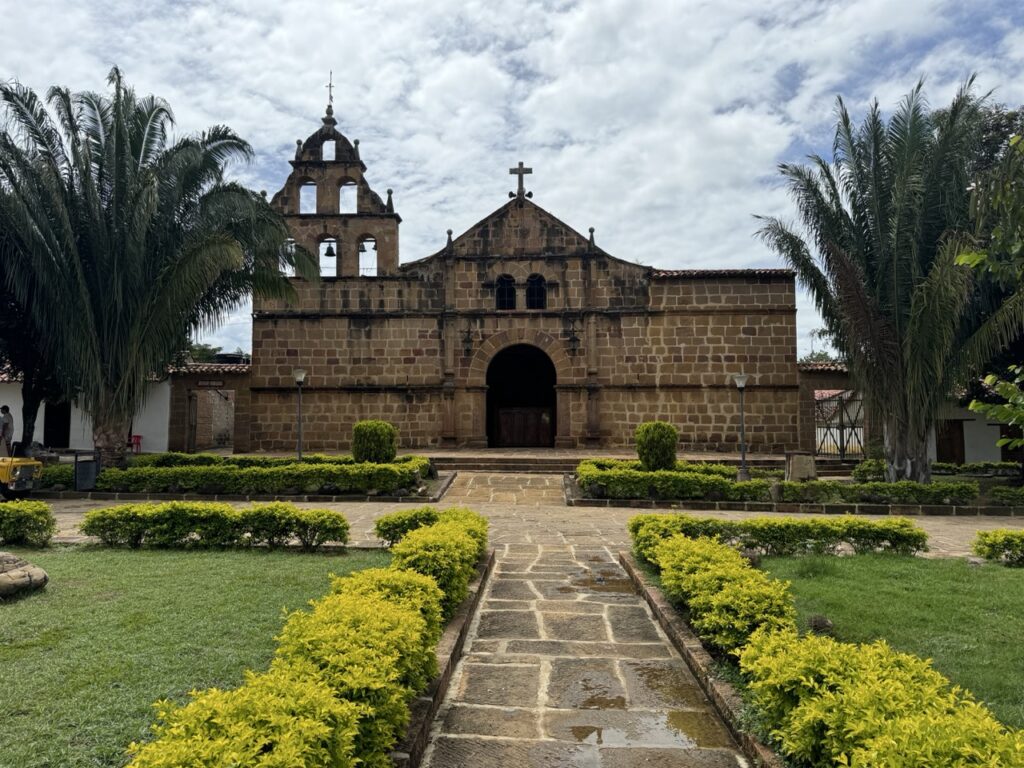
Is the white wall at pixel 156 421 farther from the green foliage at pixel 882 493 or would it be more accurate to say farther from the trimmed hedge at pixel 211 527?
the green foliage at pixel 882 493

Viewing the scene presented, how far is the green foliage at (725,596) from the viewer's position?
14.0 ft

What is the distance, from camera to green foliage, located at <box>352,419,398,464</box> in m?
14.9

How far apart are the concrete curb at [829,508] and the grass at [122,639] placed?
254 inches

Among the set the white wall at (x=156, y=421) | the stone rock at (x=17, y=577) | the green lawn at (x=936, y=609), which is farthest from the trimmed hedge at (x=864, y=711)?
the white wall at (x=156, y=421)

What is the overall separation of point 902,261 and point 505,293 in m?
11.2

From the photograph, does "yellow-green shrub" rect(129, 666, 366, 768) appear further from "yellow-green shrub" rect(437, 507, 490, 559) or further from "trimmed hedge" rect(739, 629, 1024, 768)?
"yellow-green shrub" rect(437, 507, 490, 559)

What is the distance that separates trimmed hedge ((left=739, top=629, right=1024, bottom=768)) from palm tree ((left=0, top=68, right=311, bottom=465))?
43.5 feet

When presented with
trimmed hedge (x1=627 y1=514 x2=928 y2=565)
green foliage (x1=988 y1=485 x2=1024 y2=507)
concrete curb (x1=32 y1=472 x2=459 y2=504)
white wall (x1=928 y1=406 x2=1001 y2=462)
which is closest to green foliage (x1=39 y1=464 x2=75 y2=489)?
concrete curb (x1=32 y1=472 x2=459 y2=504)

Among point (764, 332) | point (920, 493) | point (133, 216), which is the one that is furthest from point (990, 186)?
point (764, 332)

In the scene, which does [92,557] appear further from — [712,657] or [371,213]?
[371,213]

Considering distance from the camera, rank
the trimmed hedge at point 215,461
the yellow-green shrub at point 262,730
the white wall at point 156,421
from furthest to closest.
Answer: the white wall at point 156,421
the trimmed hedge at point 215,461
the yellow-green shrub at point 262,730

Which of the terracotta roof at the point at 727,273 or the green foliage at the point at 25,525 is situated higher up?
the terracotta roof at the point at 727,273

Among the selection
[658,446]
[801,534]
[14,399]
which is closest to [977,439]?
[658,446]

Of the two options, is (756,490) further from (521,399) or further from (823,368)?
(521,399)
